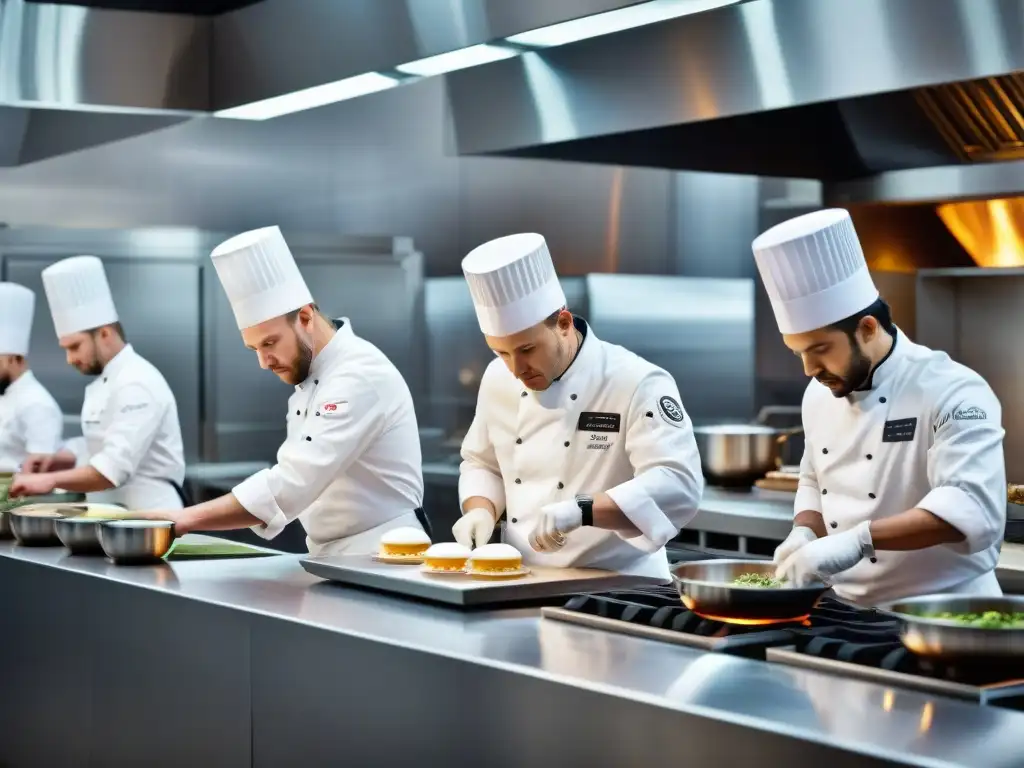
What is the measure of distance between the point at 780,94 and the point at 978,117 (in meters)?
1.11

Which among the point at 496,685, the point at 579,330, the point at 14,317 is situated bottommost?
the point at 496,685

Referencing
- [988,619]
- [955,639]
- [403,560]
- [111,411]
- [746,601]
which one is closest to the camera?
[955,639]

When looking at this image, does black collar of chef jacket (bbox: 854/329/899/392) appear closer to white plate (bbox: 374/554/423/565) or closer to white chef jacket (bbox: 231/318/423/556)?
white plate (bbox: 374/554/423/565)

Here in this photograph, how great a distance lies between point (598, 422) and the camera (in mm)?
2951

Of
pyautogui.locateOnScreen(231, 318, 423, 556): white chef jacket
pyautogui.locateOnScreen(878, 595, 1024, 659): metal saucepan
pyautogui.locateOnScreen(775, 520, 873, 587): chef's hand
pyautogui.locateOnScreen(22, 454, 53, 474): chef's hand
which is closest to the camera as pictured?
pyautogui.locateOnScreen(878, 595, 1024, 659): metal saucepan

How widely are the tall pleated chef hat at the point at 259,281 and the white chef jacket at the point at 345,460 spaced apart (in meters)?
0.15

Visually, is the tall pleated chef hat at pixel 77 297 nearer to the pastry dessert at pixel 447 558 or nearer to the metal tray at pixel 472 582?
the metal tray at pixel 472 582

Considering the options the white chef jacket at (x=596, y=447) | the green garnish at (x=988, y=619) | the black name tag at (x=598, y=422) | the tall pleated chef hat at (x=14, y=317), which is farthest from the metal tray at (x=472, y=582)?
the tall pleated chef hat at (x=14, y=317)

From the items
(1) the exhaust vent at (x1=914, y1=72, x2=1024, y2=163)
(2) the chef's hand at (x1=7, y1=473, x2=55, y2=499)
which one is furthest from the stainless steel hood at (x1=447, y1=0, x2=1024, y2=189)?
(2) the chef's hand at (x1=7, y1=473, x2=55, y2=499)

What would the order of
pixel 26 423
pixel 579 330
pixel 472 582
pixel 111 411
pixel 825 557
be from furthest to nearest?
pixel 26 423 < pixel 111 411 < pixel 579 330 < pixel 472 582 < pixel 825 557

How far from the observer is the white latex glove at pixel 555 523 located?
102 inches

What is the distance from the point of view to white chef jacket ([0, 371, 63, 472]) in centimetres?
514

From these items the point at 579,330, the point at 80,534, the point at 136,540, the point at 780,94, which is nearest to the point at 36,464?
the point at 80,534

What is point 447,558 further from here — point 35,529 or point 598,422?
point 35,529
